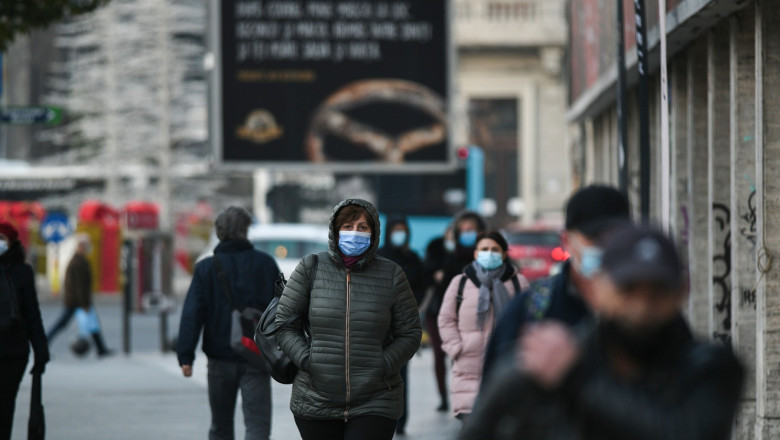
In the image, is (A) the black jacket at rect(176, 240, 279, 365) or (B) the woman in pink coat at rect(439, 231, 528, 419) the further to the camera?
(B) the woman in pink coat at rect(439, 231, 528, 419)

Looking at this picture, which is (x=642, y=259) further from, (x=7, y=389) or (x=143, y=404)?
(x=143, y=404)

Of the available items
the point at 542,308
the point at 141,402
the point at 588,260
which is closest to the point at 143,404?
the point at 141,402

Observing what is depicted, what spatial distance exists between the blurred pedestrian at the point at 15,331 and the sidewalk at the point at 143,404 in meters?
2.14

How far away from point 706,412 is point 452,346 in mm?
5944

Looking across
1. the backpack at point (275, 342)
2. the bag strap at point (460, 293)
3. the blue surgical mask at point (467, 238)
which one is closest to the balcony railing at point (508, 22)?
the blue surgical mask at point (467, 238)

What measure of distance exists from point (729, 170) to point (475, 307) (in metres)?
3.35

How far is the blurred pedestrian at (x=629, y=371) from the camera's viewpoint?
104 inches

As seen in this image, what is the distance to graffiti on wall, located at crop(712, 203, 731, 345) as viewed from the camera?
1112 cm

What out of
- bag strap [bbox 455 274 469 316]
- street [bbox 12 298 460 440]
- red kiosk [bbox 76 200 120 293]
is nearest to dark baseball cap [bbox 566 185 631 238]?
bag strap [bbox 455 274 469 316]

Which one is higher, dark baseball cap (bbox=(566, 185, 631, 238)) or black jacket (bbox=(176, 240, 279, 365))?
dark baseball cap (bbox=(566, 185, 631, 238))

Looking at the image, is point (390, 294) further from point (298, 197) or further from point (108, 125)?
point (108, 125)

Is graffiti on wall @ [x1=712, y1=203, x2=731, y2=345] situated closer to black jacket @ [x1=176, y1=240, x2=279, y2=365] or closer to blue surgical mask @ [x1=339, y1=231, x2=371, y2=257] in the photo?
black jacket @ [x1=176, y1=240, x2=279, y2=365]

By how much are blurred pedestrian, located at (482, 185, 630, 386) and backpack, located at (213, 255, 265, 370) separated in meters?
4.50

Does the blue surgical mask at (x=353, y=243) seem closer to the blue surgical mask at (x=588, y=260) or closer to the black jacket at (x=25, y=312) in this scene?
the black jacket at (x=25, y=312)
